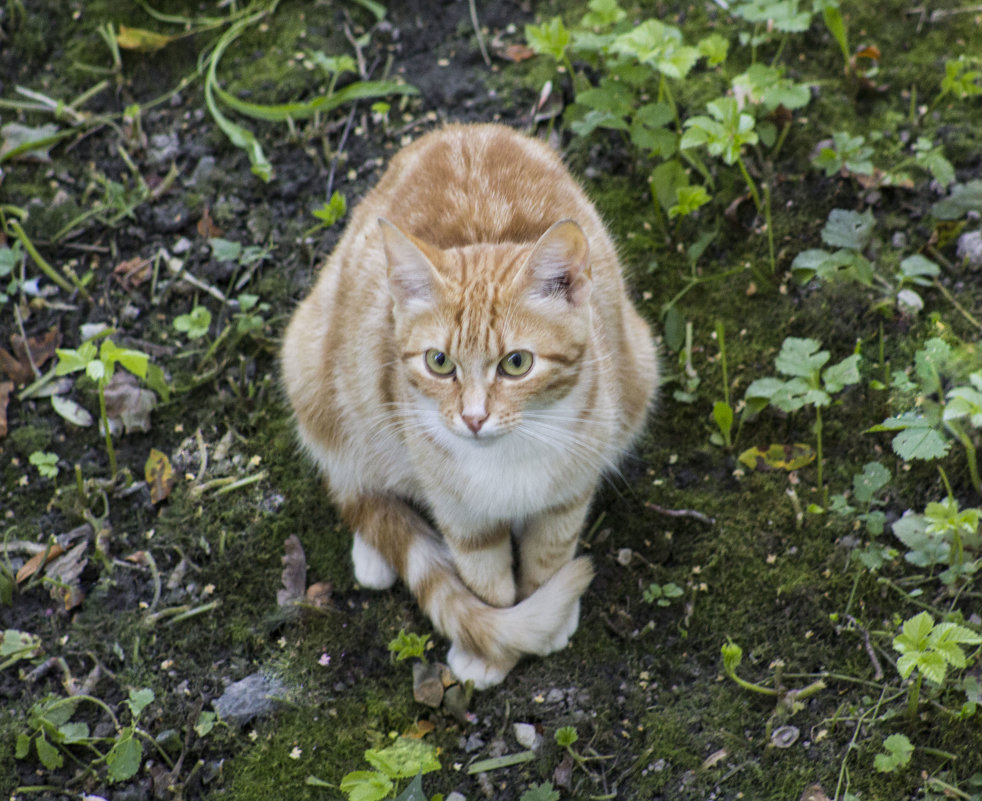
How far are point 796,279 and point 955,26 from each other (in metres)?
1.62

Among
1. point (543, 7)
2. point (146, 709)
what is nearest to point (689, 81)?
point (543, 7)

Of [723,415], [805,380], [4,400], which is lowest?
[4,400]

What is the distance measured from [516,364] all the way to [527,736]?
3.68 feet

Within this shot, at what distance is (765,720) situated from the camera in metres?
2.79

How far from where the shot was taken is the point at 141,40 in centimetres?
461

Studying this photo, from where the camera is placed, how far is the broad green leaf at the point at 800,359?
3.05 metres

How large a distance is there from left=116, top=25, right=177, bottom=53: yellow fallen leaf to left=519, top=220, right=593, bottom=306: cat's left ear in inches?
117

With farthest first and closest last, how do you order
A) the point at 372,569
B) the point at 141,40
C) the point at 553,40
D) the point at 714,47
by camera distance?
the point at 141,40 < the point at 553,40 < the point at 714,47 < the point at 372,569

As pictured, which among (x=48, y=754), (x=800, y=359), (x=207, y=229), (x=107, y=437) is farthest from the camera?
(x=207, y=229)

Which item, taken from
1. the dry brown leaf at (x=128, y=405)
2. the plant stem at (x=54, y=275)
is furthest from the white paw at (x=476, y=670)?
the plant stem at (x=54, y=275)

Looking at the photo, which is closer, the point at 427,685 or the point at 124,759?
the point at 124,759

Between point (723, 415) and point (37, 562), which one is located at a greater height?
point (723, 415)

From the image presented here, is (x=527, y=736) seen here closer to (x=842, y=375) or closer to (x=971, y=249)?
(x=842, y=375)

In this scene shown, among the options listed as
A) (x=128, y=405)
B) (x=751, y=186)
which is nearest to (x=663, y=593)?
(x=751, y=186)
